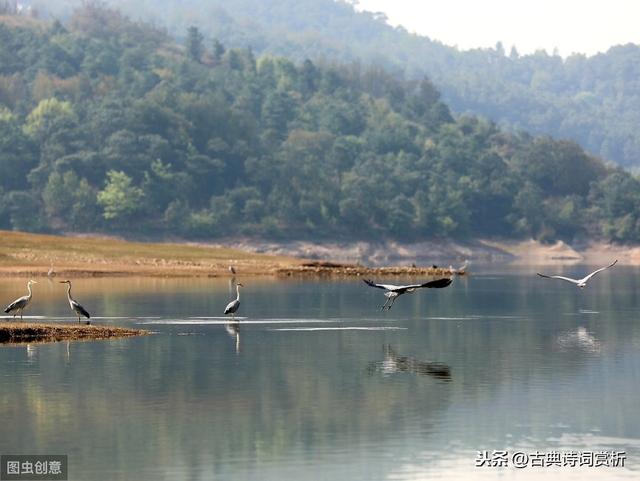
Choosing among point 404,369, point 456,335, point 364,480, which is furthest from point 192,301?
point 364,480

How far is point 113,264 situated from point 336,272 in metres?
18.6

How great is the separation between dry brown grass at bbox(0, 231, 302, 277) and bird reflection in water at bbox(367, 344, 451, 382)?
58.2 meters

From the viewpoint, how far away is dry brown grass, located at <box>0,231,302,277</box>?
10831 centimetres

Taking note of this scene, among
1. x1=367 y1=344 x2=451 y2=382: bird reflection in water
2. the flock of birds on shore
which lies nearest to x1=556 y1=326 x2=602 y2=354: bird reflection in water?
the flock of birds on shore

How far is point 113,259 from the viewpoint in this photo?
117250 millimetres

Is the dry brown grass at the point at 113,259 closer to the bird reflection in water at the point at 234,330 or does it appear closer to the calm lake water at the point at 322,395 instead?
the calm lake water at the point at 322,395

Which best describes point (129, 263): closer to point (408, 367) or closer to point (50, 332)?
point (50, 332)

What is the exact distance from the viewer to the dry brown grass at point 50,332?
51.8 m

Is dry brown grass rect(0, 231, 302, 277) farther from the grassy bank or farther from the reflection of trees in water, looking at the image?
the reflection of trees in water

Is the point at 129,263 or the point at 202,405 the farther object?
the point at 129,263

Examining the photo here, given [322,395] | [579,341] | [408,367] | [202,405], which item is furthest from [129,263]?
[202,405]

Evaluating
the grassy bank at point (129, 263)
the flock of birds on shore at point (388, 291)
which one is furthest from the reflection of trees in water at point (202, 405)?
the grassy bank at point (129, 263)

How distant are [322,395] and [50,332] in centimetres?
1583

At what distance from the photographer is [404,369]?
4678 cm
